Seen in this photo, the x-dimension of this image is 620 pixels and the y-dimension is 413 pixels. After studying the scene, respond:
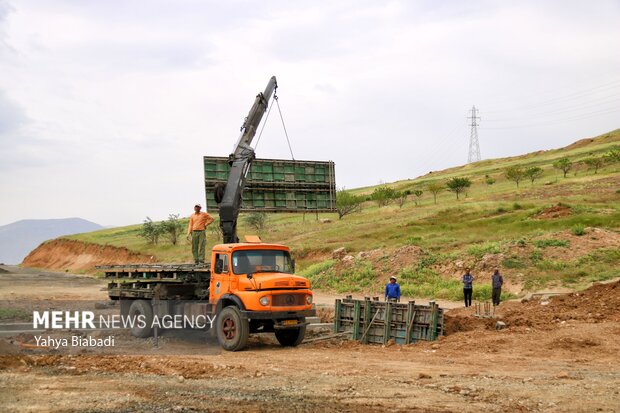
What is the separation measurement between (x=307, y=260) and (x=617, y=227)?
20.4 m

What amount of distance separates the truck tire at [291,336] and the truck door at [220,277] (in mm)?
1939

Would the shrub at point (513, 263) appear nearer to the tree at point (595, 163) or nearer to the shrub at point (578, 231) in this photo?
the shrub at point (578, 231)

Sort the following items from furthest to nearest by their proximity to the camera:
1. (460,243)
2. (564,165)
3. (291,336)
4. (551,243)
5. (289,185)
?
(564,165) < (460,243) < (551,243) < (289,185) < (291,336)

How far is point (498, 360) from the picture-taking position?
1450 cm

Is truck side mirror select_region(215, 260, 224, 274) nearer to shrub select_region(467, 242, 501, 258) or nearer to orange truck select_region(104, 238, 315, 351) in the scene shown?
orange truck select_region(104, 238, 315, 351)

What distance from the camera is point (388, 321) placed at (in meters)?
18.7

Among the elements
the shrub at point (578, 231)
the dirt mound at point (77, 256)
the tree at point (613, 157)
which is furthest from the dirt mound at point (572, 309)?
the tree at point (613, 157)

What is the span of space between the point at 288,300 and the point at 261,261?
4.32 ft

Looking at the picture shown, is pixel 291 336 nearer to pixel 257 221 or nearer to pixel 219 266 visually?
pixel 219 266

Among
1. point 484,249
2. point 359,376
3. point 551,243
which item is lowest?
point 359,376

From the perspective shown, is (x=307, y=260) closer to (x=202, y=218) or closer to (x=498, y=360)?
(x=202, y=218)

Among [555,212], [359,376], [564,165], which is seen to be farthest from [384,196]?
[359,376]

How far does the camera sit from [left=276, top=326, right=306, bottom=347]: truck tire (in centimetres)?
1759

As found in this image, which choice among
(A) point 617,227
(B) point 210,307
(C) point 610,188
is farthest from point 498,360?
(C) point 610,188
